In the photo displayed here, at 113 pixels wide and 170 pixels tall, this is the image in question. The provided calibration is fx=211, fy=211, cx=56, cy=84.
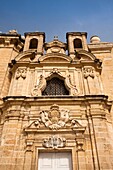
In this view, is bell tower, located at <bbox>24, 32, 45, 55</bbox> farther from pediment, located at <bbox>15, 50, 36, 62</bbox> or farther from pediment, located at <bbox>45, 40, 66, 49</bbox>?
pediment, located at <bbox>15, 50, 36, 62</bbox>

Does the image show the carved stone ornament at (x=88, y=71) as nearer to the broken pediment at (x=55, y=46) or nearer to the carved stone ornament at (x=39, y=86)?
the carved stone ornament at (x=39, y=86)

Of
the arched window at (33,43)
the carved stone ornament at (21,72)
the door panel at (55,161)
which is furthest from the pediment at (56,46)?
the door panel at (55,161)

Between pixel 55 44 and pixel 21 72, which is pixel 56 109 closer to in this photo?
pixel 21 72

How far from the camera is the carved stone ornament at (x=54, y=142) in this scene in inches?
356

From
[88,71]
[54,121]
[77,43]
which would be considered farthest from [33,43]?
[54,121]

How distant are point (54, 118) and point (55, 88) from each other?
2.60 meters

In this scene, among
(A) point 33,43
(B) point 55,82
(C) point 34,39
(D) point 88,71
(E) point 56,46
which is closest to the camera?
(D) point 88,71

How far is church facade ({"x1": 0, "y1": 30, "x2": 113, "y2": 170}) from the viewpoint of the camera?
8844mm

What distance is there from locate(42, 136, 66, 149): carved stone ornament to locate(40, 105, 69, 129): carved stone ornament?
1.90 ft

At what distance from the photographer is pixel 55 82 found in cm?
1261

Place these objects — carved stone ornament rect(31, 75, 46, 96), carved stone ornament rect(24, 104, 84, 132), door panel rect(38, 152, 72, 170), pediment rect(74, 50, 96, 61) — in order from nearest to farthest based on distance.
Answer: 1. door panel rect(38, 152, 72, 170)
2. carved stone ornament rect(24, 104, 84, 132)
3. carved stone ornament rect(31, 75, 46, 96)
4. pediment rect(74, 50, 96, 61)

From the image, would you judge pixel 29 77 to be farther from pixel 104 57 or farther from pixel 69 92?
pixel 104 57

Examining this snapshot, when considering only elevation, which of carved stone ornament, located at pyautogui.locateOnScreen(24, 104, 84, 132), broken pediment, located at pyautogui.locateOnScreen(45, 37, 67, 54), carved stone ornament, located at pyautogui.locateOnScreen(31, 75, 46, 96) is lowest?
carved stone ornament, located at pyautogui.locateOnScreen(24, 104, 84, 132)

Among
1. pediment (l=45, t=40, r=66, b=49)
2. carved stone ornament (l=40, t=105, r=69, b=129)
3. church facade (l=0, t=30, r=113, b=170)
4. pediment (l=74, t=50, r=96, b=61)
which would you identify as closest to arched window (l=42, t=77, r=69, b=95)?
church facade (l=0, t=30, r=113, b=170)
